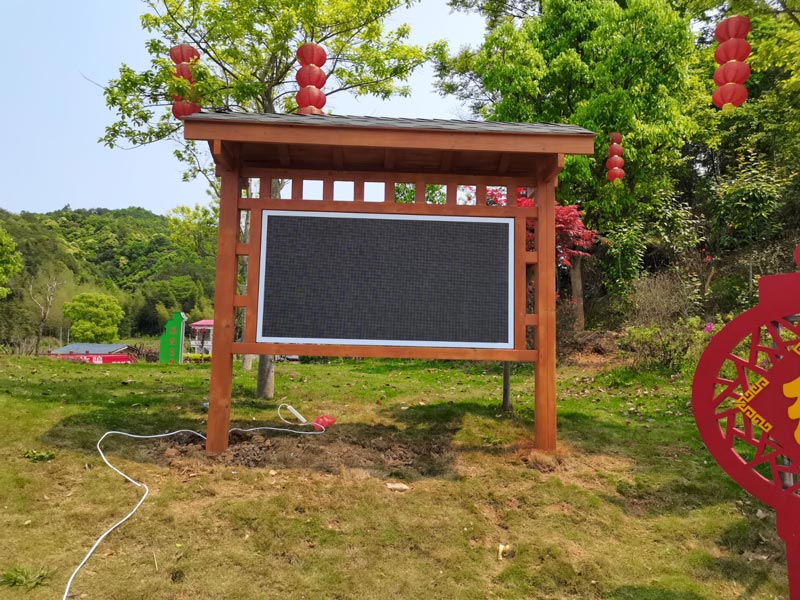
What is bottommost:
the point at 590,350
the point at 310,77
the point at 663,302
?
the point at 590,350

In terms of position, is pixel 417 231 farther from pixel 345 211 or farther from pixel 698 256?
pixel 698 256

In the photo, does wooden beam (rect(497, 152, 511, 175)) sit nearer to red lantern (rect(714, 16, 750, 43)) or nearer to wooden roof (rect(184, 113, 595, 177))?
wooden roof (rect(184, 113, 595, 177))

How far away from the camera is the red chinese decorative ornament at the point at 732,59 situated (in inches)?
249

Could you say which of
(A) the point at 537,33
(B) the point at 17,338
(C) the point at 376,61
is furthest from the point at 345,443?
(B) the point at 17,338

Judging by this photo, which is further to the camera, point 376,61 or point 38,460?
point 376,61

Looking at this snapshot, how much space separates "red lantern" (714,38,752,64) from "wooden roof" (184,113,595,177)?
3589mm

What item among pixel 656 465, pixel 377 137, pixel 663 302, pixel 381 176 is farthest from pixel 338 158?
pixel 663 302

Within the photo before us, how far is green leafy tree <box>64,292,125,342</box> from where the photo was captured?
1048 inches

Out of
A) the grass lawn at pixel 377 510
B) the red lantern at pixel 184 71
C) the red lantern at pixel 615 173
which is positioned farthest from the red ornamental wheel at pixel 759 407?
the red lantern at pixel 615 173

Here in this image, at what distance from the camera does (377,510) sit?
354 centimetres

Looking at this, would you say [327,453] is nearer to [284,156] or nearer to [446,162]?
[284,156]

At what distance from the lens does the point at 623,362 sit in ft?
31.0

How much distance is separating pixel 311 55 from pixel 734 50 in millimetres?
5175

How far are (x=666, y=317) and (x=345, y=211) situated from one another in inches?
282
